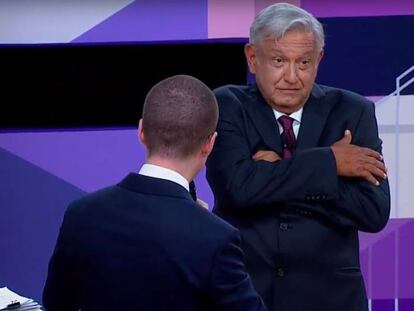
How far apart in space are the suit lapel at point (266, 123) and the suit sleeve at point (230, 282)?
700 millimetres

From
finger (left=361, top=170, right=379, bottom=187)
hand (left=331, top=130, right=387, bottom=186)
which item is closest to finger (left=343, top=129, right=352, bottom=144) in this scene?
hand (left=331, top=130, right=387, bottom=186)

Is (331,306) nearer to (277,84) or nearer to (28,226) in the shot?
(277,84)

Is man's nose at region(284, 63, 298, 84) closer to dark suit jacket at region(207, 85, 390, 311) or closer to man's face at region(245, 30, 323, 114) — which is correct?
man's face at region(245, 30, 323, 114)

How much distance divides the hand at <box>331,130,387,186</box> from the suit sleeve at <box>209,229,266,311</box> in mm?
674

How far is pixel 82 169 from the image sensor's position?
13.4ft

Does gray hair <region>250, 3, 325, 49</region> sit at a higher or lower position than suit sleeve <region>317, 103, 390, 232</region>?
higher

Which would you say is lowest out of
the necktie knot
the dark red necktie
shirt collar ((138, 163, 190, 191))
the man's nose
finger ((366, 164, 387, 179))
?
finger ((366, 164, 387, 179))

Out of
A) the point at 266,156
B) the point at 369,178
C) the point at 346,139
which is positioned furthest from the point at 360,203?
the point at 266,156

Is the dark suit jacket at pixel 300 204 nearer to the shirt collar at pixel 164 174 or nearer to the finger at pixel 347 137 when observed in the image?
the finger at pixel 347 137

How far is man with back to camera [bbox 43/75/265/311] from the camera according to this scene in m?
1.87

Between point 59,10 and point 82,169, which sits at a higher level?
point 59,10

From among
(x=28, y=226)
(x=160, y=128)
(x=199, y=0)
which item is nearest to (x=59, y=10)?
(x=199, y=0)

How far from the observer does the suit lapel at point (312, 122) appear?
2.58m

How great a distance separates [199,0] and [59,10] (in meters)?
0.62
